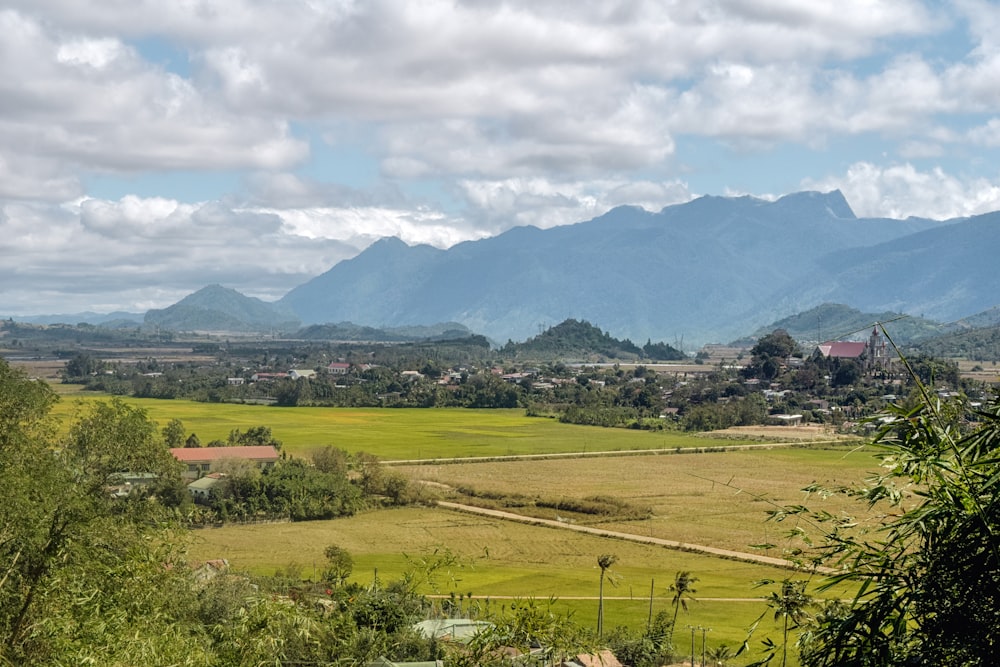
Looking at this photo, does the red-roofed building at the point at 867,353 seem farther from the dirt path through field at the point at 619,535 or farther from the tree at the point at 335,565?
the tree at the point at 335,565

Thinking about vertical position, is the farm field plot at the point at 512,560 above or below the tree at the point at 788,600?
below

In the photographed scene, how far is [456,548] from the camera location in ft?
134

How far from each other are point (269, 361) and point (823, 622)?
613 feet

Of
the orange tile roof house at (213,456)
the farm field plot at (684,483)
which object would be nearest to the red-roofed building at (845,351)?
the farm field plot at (684,483)

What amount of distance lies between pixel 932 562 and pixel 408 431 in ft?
267

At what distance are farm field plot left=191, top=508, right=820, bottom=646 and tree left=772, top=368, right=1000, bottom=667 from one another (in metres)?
22.8

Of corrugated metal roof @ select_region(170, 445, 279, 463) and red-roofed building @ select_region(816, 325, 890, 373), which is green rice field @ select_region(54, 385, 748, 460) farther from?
red-roofed building @ select_region(816, 325, 890, 373)

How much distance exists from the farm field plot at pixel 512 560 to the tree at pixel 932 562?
22798 millimetres

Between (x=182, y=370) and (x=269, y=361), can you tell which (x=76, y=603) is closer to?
(x=182, y=370)

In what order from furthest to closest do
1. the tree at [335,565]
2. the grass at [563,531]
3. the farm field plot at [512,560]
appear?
the grass at [563,531] < the farm field plot at [512,560] < the tree at [335,565]

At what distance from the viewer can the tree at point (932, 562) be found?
503 cm

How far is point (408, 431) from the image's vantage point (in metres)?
85.7

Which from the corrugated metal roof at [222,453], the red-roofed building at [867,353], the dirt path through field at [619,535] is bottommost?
the dirt path through field at [619,535]

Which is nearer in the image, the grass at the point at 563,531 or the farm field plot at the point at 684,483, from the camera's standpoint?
the grass at the point at 563,531
